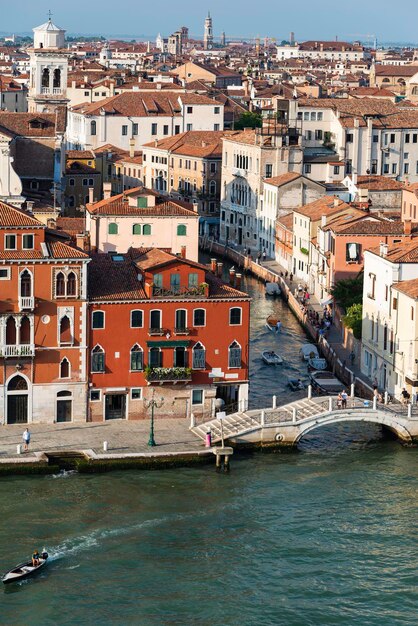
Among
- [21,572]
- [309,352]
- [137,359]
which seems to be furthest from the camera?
[309,352]

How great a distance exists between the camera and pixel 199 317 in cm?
4078

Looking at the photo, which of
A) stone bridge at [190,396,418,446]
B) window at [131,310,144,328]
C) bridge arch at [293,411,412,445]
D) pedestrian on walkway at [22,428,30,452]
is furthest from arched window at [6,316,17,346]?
bridge arch at [293,411,412,445]

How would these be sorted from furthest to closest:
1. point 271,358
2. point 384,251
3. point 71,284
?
point 271,358 < point 384,251 < point 71,284

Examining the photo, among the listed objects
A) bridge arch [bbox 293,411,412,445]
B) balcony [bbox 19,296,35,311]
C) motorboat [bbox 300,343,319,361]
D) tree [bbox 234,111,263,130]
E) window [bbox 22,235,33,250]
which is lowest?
motorboat [bbox 300,343,319,361]

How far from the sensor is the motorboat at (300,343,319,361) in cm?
5128

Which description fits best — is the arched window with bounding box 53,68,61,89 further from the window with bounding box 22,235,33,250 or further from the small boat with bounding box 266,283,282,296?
the window with bounding box 22,235,33,250

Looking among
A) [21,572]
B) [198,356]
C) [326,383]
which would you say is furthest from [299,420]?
[21,572]

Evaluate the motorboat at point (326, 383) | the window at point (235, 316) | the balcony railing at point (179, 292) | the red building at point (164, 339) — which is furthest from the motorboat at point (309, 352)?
the balcony railing at point (179, 292)

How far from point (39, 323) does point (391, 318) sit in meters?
10.2

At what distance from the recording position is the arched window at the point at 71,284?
130 ft

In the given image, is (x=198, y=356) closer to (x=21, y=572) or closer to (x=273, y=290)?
(x=21, y=572)

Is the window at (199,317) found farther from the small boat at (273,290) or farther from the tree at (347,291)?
the small boat at (273,290)

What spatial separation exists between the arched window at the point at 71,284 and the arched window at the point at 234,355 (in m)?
4.17

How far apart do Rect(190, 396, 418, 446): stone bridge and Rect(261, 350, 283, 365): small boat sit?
8.39 metres
